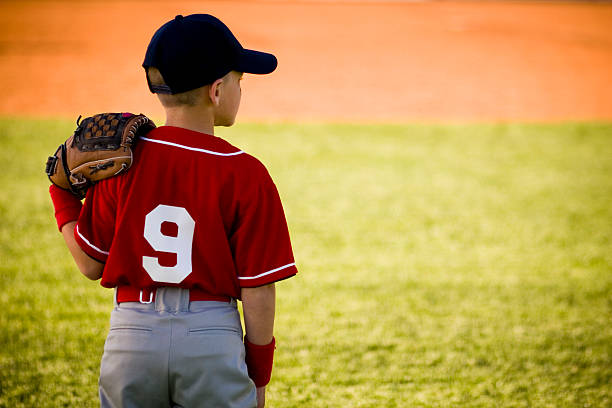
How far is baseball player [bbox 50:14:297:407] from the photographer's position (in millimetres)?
1466

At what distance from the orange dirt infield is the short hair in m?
8.70

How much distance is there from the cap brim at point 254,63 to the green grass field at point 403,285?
1787mm

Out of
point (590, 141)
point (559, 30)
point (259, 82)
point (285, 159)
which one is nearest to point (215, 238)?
point (285, 159)

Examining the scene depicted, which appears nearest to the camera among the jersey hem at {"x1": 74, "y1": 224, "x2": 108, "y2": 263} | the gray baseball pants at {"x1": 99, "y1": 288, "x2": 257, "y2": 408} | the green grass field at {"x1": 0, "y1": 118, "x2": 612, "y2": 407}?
the gray baseball pants at {"x1": 99, "y1": 288, "x2": 257, "y2": 408}

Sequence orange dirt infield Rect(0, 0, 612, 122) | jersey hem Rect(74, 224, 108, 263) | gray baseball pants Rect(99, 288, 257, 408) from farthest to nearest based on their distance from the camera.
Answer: orange dirt infield Rect(0, 0, 612, 122) → jersey hem Rect(74, 224, 108, 263) → gray baseball pants Rect(99, 288, 257, 408)

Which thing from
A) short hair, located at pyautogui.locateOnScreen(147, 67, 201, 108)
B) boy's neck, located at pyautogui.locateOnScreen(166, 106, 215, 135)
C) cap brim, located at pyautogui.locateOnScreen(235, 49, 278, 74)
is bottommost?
boy's neck, located at pyautogui.locateOnScreen(166, 106, 215, 135)

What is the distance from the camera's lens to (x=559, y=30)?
1766 cm

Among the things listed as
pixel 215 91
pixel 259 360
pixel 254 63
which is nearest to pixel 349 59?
Answer: pixel 254 63

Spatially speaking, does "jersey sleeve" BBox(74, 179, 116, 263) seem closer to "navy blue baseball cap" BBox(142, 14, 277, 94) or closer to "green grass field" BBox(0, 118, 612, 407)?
"navy blue baseball cap" BBox(142, 14, 277, 94)

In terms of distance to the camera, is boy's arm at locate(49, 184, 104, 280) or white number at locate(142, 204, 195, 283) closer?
white number at locate(142, 204, 195, 283)

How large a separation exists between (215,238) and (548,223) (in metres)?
5.09

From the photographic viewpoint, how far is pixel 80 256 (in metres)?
1.59

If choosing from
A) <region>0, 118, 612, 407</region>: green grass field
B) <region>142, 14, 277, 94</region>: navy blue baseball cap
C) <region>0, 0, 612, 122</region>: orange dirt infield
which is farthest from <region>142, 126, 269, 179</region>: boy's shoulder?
<region>0, 0, 612, 122</region>: orange dirt infield

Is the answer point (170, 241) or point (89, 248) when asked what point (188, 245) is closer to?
point (170, 241)
